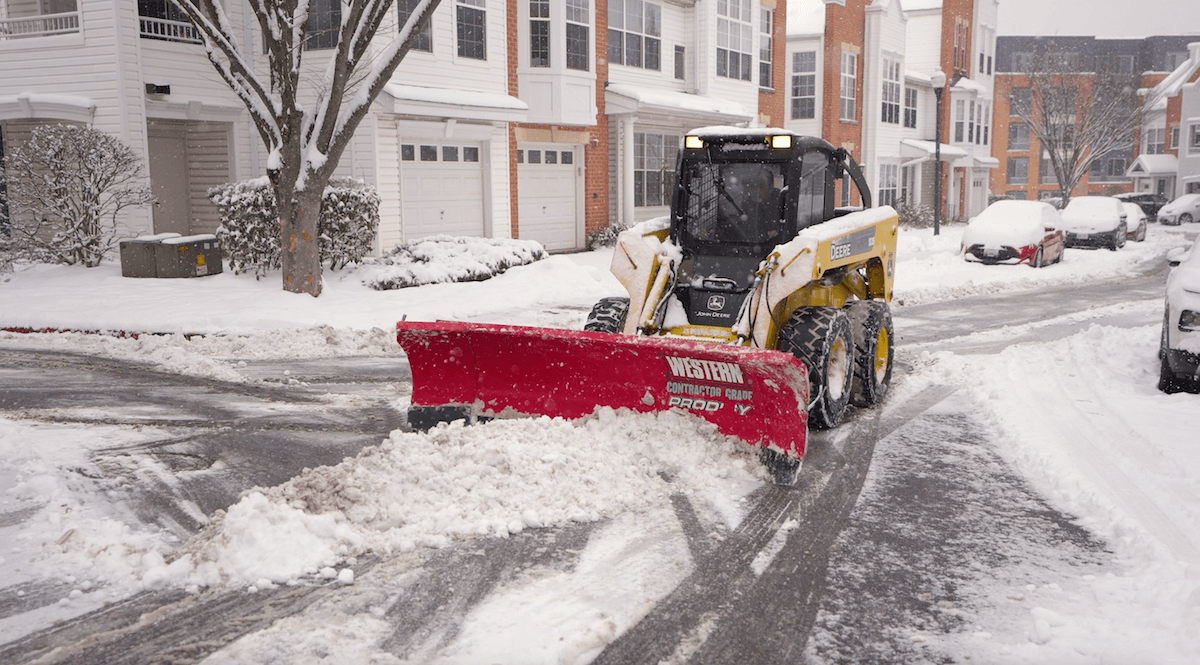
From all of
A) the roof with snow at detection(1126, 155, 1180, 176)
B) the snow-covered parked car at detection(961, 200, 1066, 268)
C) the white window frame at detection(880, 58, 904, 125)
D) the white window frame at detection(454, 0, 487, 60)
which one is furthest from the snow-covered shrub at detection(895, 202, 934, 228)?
the roof with snow at detection(1126, 155, 1180, 176)

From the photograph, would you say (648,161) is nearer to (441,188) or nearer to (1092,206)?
(441,188)

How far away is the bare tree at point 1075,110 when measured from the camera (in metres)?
38.8

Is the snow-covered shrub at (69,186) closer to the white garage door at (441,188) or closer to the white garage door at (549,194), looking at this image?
the white garage door at (441,188)

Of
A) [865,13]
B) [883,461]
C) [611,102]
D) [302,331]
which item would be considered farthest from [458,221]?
[865,13]

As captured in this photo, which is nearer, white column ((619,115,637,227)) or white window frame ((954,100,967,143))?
white column ((619,115,637,227))

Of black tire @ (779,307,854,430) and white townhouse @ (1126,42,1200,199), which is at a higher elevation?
white townhouse @ (1126,42,1200,199)

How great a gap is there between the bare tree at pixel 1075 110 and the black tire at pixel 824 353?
119 ft

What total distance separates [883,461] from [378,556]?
11.4 ft

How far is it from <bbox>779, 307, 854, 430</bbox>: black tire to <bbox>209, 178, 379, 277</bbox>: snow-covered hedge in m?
9.68

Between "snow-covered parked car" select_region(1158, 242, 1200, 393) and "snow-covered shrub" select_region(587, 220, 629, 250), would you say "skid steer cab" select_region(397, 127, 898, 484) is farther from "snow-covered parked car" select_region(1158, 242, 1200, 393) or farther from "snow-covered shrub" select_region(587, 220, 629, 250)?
"snow-covered shrub" select_region(587, 220, 629, 250)

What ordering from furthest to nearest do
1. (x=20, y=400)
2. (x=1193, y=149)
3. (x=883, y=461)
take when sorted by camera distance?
(x=1193, y=149) < (x=20, y=400) < (x=883, y=461)

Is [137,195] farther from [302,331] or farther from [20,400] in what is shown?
[20,400]

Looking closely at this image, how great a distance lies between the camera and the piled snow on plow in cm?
431

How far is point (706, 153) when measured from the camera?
7184mm
